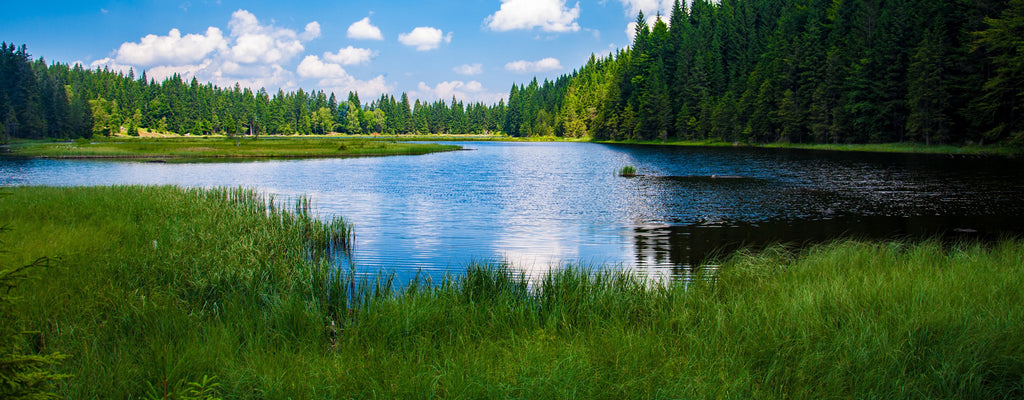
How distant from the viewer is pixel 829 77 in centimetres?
6769

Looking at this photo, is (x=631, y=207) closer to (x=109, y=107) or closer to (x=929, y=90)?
(x=929, y=90)

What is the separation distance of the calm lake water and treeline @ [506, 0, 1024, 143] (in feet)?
31.5

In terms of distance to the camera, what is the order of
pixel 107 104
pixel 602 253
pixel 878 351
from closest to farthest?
pixel 878 351 < pixel 602 253 < pixel 107 104

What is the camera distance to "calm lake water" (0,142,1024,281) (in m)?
15.9

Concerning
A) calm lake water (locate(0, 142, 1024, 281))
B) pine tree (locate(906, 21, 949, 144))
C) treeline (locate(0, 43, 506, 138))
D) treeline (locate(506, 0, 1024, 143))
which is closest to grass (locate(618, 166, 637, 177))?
calm lake water (locate(0, 142, 1024, 281))

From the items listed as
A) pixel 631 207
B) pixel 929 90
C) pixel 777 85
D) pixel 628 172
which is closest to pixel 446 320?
pixel 631 207

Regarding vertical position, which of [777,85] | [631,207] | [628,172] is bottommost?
[631,207]

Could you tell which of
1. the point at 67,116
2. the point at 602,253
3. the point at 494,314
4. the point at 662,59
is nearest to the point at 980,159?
the point at 602,253

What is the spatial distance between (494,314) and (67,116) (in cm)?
13661

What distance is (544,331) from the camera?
6996 mm

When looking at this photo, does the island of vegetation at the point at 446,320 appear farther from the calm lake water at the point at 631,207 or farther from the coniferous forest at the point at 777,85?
the coniferous forest at the point at 777,85

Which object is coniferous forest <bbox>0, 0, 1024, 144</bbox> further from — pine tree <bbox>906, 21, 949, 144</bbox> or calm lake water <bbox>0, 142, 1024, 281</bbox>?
calm lake water <bbox>0, 142, 1024, 281</bbox>

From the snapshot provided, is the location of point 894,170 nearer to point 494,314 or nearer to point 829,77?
point 829,77

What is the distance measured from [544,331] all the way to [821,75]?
76239 mm
